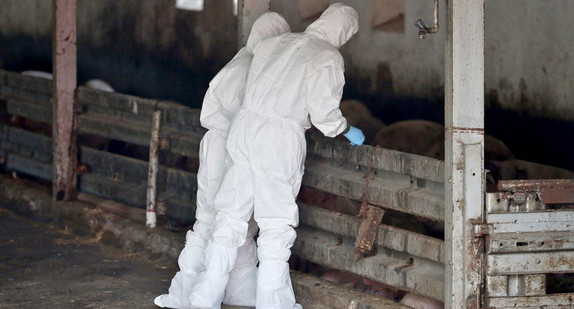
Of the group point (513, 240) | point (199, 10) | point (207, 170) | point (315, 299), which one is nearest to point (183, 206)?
point (207, 170)

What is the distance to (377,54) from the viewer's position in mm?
11578

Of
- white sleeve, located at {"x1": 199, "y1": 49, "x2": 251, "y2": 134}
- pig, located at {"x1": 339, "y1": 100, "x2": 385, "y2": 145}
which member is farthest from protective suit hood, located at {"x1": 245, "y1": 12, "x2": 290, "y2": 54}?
pig, located at {"x1": 339, "y1": 100, "x2": 385, "y2": 145}

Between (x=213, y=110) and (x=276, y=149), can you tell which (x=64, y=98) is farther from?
(x=276, y=149)

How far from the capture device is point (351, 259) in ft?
22.9

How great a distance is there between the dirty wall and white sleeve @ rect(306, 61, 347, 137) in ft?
11.8

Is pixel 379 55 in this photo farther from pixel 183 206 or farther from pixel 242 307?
pixel 242 307

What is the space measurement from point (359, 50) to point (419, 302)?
5486 millimetres

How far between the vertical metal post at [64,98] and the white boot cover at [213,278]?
10.8 ft

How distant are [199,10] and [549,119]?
204 inches

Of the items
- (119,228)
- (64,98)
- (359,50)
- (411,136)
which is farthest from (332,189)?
(359,50)

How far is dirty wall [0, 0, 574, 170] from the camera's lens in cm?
974

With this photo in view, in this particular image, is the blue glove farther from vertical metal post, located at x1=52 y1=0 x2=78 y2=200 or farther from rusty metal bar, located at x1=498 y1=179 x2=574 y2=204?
vertical metal post, located at x1=52 y1=0 x2=78 y2=200

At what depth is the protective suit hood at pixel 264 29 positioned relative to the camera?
725cm

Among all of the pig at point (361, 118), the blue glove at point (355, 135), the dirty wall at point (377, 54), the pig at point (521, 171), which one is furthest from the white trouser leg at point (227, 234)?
the dirty wall at point (377, 54)
